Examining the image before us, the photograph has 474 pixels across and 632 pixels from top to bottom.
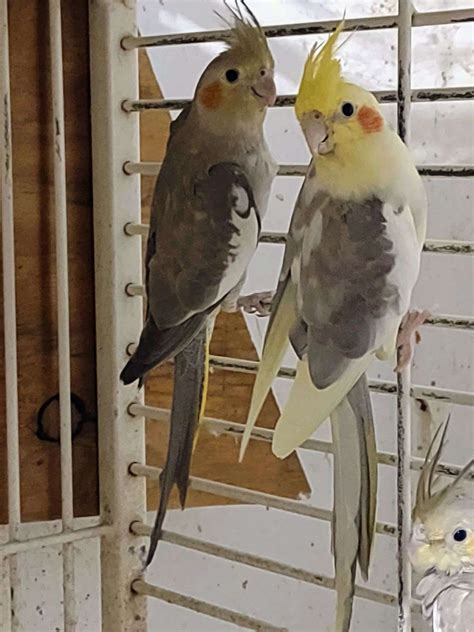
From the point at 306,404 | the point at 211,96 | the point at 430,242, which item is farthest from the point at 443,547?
the point at 211,96

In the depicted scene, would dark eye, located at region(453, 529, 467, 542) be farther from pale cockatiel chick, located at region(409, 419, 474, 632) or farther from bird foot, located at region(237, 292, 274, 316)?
bird foot, located at region(237, 292, 274, 316)

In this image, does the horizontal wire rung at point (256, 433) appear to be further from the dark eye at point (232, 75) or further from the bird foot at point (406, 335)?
the dark eye at point (232, 75)

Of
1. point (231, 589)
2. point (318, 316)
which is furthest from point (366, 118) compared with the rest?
point (231, 589)

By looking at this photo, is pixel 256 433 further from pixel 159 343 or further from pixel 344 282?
pixel 344 282

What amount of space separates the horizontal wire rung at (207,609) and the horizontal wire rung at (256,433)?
0.15m

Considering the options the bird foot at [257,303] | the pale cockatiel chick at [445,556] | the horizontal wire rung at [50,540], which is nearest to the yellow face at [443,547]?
the pale cockatiel chick at [445,556]

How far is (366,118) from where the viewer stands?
1.92ft

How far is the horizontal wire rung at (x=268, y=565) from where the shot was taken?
768 mm

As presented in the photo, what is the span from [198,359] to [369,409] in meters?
0.17

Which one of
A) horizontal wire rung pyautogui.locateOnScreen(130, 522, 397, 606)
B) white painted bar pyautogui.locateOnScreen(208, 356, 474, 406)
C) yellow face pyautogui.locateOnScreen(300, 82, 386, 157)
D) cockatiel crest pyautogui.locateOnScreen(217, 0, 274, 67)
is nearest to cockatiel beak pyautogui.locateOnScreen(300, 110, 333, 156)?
yellow face pyautogui.locateOnScreen(300, 82, 386, 157)

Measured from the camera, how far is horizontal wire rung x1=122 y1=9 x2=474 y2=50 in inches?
25.9

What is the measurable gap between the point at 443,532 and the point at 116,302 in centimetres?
46

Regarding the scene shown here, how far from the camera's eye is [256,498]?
0.83 meters

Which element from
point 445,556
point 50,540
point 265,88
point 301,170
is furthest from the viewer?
point 50,540
